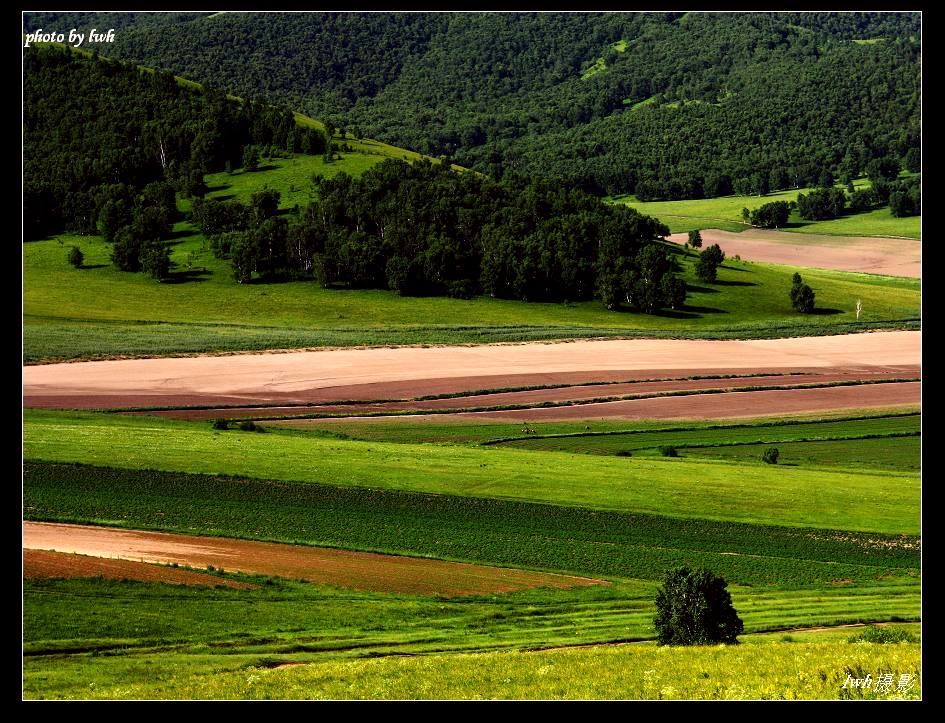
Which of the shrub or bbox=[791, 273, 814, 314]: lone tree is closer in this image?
the shrub

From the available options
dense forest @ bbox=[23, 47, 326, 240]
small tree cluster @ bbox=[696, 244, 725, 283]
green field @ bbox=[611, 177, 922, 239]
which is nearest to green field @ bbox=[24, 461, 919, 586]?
small tree cluster @ bbox=[696, 244, 725, 283]

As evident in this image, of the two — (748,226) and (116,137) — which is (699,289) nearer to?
(116,137)

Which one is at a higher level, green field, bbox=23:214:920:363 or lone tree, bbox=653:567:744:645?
green field, bbox=23:214:920:363

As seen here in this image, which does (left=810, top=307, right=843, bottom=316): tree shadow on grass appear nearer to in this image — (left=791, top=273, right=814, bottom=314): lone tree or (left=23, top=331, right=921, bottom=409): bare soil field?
(left=791, top=273, right=814, bottom=314): lone tree

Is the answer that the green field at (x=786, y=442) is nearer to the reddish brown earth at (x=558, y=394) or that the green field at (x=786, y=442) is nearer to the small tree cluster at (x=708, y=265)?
the reddish brown earth at (x=558, y=394)

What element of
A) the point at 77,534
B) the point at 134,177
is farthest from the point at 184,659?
the point at 134,177
